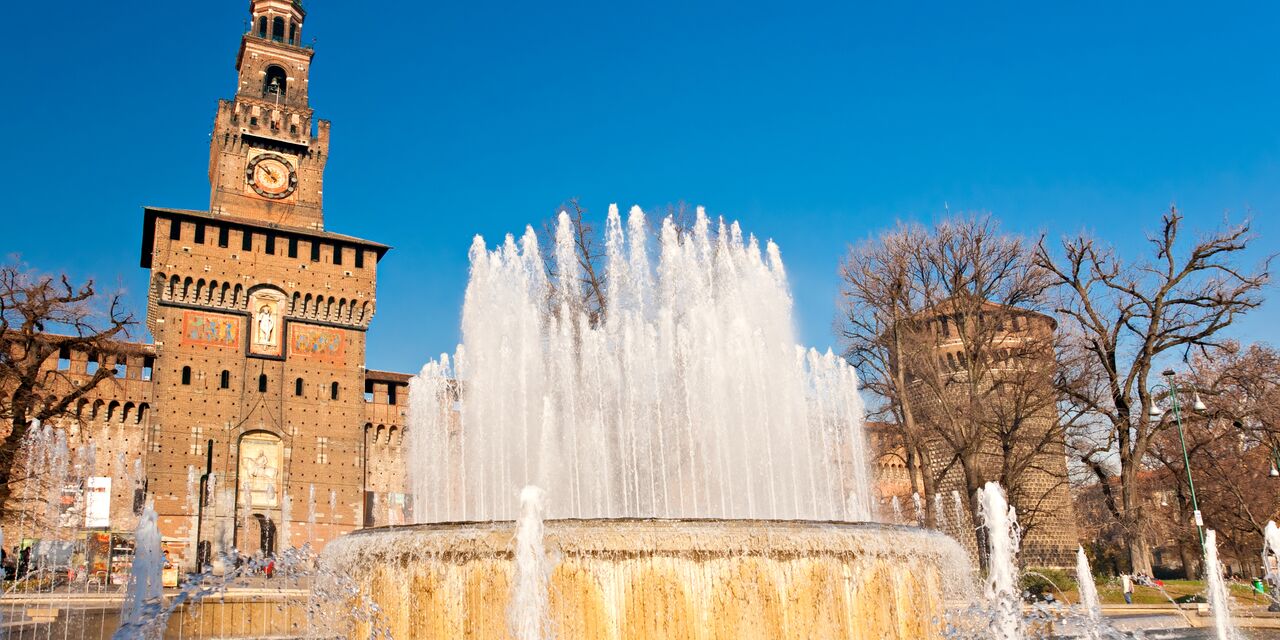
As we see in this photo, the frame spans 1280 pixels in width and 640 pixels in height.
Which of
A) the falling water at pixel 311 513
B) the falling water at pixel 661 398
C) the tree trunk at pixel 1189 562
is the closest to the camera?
the falling water at pixel 661 398

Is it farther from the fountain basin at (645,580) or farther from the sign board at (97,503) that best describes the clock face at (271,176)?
the fountain basin at (645,580)

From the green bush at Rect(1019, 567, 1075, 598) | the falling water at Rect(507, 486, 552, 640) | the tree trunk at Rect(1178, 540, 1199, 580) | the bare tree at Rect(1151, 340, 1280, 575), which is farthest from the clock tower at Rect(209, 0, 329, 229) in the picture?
the falling water at Rect(507, 486, 552, 640)

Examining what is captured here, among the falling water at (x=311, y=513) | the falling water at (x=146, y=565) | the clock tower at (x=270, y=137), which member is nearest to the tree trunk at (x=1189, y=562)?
the falling water at (x=311, y=513)

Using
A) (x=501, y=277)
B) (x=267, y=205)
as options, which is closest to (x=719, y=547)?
(x=501, y=277)

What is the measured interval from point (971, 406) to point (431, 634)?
569 inches

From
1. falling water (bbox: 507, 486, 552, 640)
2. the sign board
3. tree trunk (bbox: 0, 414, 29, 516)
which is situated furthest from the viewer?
the sign board

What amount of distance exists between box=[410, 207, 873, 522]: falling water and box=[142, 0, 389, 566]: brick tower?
1547 centimetres

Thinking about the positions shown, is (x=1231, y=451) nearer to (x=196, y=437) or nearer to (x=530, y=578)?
(x=530, y=578)

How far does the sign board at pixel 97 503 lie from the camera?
28.7 meters

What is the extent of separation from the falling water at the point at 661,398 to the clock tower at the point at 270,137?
1955 centimetres

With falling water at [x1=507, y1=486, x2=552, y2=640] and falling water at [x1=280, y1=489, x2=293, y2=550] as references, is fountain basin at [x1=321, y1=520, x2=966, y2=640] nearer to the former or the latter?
falling water at [x1=507, y1=486, x2=552, y2=640]

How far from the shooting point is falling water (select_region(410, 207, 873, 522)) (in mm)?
15750

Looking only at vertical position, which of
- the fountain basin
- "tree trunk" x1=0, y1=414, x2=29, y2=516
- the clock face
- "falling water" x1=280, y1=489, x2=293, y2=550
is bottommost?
the fountain basin

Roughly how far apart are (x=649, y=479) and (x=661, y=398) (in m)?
1.53
